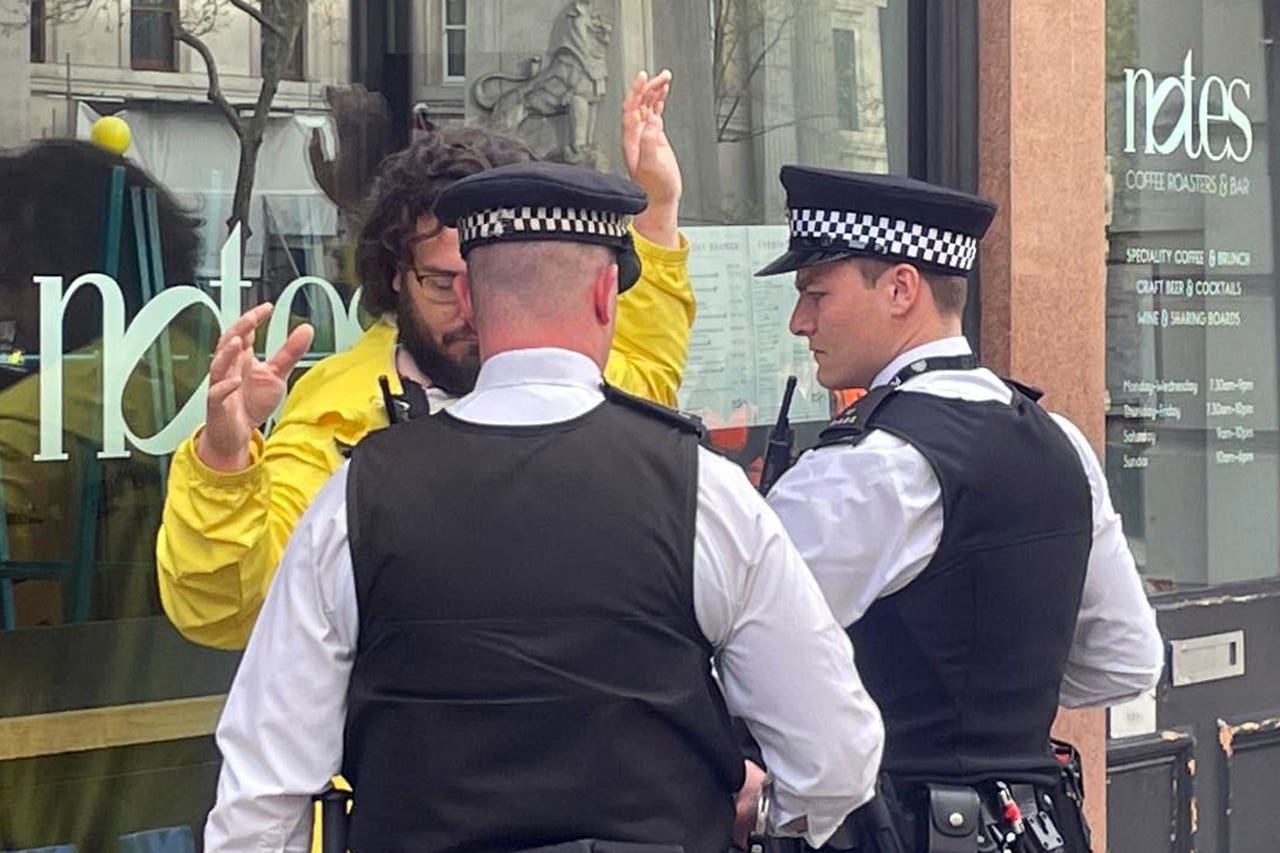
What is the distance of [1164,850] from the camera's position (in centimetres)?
547

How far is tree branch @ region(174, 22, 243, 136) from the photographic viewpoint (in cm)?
385

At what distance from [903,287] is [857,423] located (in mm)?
274

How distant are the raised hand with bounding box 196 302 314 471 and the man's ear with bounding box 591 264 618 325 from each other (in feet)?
1.53

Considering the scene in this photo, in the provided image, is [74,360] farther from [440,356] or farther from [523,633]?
[523,633]

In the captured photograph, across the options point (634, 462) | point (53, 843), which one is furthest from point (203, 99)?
point (634, 462)

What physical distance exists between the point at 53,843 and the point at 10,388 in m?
0.84

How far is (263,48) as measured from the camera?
156 inches

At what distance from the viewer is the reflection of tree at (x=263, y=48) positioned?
386 centimetres

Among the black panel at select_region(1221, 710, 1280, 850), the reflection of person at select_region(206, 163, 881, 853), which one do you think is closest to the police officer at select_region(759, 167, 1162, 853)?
the reflection of person at select_region(206, 163, 881, 853)

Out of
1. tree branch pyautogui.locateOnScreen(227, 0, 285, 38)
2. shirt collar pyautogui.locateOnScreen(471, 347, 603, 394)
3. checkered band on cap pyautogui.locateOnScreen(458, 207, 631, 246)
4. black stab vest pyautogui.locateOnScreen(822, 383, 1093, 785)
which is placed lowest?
black stab vest pyautogui.locateOnScreen(822, 383, 1093, 785)

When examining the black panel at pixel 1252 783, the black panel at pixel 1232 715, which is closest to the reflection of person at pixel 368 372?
the black panel at pixel 1232 715

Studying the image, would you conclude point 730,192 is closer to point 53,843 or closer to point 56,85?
point 56,85

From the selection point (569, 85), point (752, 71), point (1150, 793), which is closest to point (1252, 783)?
point (1150, 793)

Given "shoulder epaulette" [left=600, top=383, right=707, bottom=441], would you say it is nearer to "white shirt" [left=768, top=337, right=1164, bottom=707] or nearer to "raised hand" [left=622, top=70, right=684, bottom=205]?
"white shirt" [left=768, top=337, right=1164, bottom=707]
